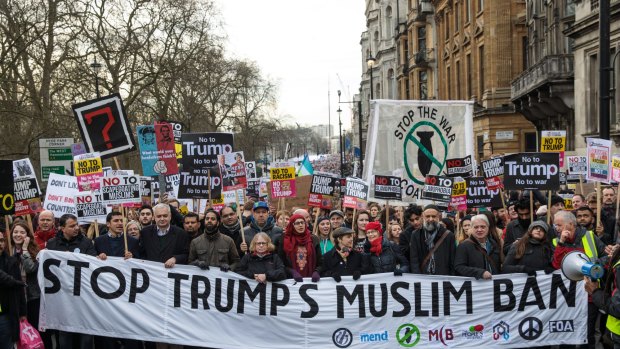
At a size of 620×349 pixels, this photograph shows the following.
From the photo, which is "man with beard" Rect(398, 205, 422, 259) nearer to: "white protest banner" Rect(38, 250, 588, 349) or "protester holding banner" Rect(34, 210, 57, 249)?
"white protest banner" Rect(38, 250, 588, 349)

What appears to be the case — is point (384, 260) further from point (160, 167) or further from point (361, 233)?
point (160, 167)

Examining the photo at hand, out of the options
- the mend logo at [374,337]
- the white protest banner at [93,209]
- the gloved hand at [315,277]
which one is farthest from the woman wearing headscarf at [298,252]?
the white protest banner at [93,209]

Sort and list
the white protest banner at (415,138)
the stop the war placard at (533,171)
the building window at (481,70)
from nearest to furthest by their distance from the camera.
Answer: the stop the war placard at (533,171), the white protest banner at (415,138), the building window at (481,70)

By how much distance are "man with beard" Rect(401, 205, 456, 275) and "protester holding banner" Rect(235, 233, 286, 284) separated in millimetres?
1572

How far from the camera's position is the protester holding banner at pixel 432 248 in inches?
388

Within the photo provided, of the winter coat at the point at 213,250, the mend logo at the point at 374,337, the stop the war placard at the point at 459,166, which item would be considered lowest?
the mend logo at the point at 374,337

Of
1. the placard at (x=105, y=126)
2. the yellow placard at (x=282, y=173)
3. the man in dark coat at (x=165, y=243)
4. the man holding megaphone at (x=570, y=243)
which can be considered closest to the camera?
the man holding megaphone at (x=570, y=243)

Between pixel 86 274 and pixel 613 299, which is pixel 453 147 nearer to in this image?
pixel 86 274

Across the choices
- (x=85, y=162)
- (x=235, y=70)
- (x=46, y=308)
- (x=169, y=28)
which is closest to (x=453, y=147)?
(x=85, y=162)

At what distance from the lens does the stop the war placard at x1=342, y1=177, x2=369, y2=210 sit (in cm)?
1356

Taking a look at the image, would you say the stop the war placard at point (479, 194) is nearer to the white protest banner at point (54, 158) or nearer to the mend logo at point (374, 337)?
the mend logo at point (374, 337)

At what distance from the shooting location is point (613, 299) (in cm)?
623

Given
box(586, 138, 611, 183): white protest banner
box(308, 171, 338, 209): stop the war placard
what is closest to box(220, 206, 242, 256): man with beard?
box(308, 171, 338, 209): stop the war placard

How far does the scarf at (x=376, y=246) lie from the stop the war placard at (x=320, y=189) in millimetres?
5786
